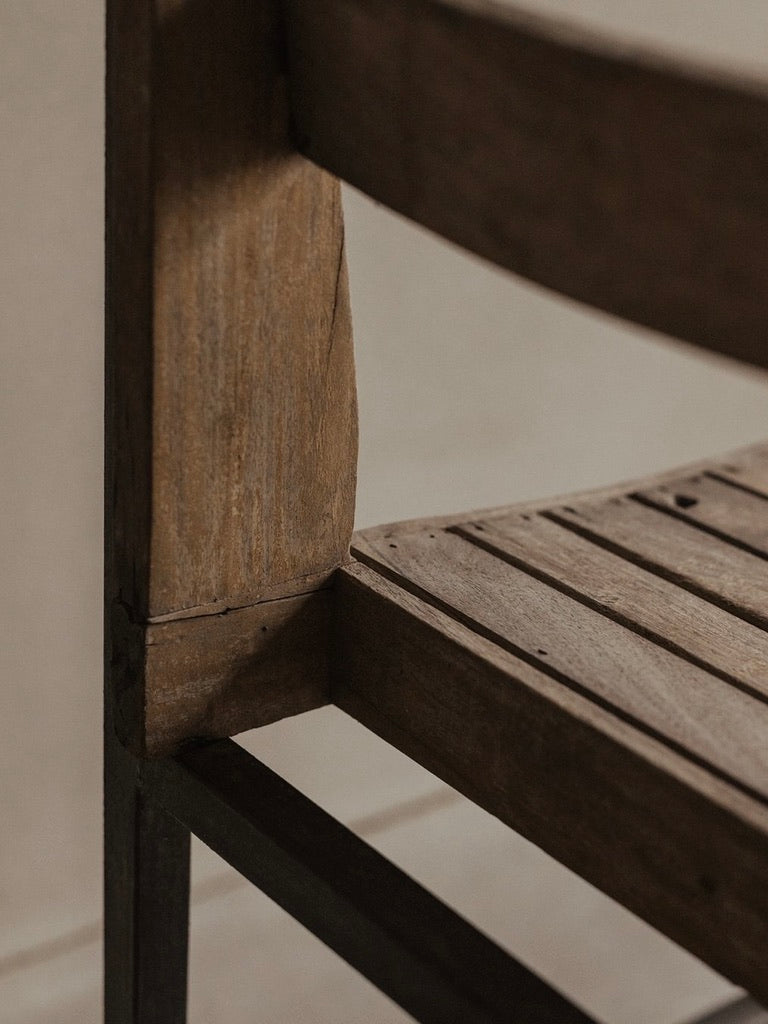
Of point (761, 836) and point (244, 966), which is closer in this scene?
point (761, 836)

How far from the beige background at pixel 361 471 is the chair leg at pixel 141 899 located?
0.35 m

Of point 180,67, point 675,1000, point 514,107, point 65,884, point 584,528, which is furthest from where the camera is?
point 675,1000

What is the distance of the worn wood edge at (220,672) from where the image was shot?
24.0 inches

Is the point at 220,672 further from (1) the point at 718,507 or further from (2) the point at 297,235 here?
(1) the point at 718,507

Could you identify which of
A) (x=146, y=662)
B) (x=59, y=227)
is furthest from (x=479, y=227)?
(x=59, y=227)

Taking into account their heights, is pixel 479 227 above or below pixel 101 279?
above

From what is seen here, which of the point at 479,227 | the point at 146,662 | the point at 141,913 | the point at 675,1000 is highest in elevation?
the point at 479,227

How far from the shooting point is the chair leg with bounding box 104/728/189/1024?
679 millimetres

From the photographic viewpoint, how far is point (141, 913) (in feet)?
2.26

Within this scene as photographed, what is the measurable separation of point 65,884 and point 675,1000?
0.74 m

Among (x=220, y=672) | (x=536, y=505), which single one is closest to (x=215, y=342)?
(x=220, y=672)

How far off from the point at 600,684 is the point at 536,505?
0.74 feet

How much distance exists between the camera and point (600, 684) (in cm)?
55

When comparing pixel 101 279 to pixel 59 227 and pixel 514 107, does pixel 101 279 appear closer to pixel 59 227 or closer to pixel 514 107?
pixel 59 227
